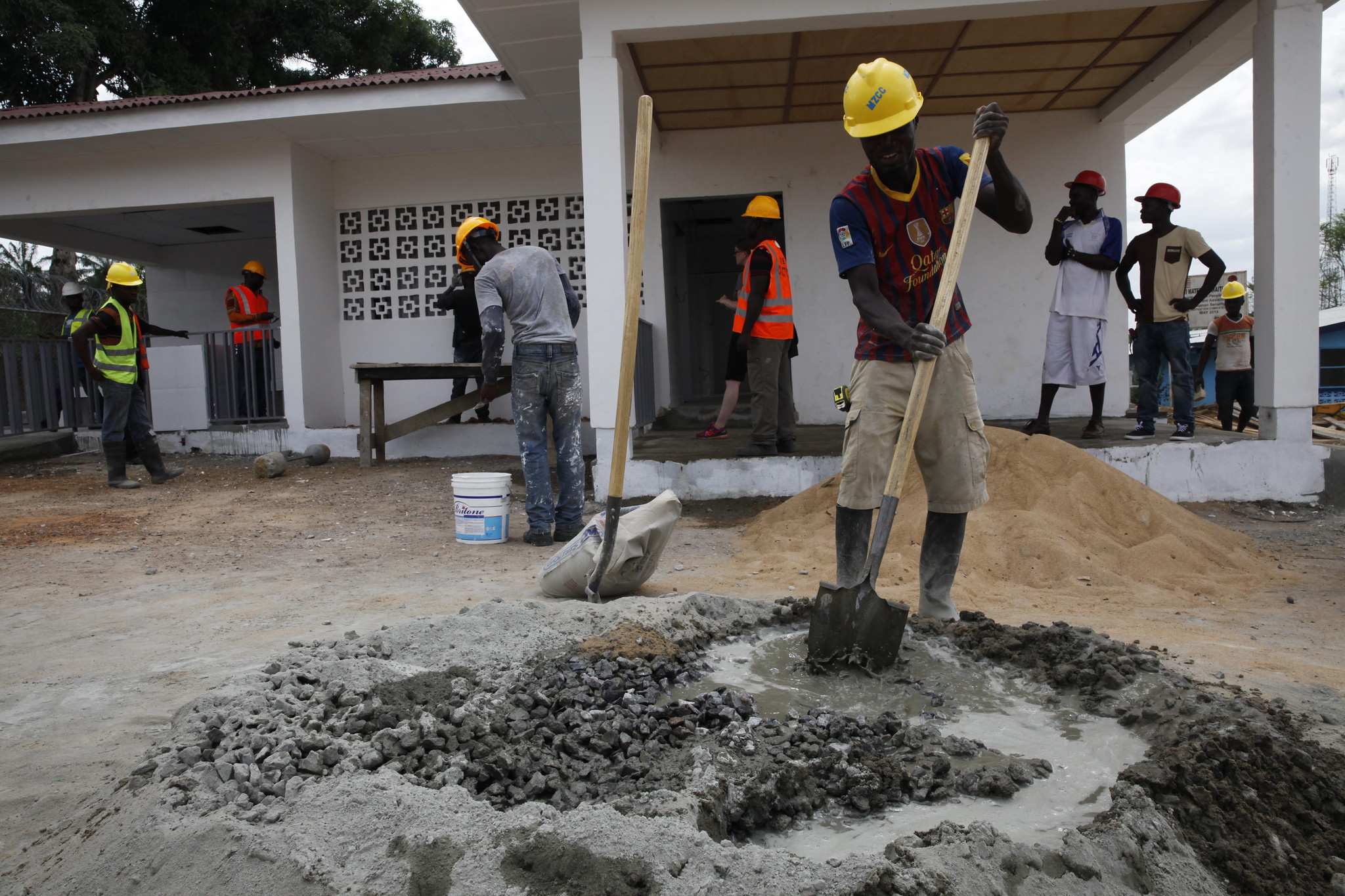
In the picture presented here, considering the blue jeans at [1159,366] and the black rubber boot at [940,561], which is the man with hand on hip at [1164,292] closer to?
the blue jeans at [1159,366]

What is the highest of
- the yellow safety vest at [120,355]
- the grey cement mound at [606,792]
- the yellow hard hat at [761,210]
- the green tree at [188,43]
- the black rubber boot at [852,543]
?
the green tree at [188,43]

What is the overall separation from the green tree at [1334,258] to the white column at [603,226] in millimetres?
26377

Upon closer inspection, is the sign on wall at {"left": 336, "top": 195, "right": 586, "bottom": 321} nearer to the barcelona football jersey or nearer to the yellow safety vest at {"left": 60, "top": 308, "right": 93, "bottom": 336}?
the yellow safety vest at {"left": 60, "top": 308, "right": 93, "bottom": 336}

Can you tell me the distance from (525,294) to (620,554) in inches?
72.1

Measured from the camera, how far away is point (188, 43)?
15102 mm

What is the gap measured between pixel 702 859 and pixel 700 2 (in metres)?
5.46

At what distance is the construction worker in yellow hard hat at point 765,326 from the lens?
5723mm

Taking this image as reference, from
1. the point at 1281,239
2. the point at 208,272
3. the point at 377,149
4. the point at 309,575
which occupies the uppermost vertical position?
the point at 377,149

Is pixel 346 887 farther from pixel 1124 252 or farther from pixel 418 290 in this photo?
pixel 418 290

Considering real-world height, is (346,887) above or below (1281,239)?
below

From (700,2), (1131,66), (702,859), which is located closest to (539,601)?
(702,859)

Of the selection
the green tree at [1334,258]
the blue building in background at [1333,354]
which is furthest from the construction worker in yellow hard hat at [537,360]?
the green tree at [1334,258]

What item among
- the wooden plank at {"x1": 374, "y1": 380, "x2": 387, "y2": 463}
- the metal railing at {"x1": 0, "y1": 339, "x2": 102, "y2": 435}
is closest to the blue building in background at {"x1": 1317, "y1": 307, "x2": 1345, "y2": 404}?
the wooden plank at {"x1": 374, "y1": 380, "x2": 387, "y2": 463}

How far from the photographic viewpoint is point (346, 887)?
1521mm
